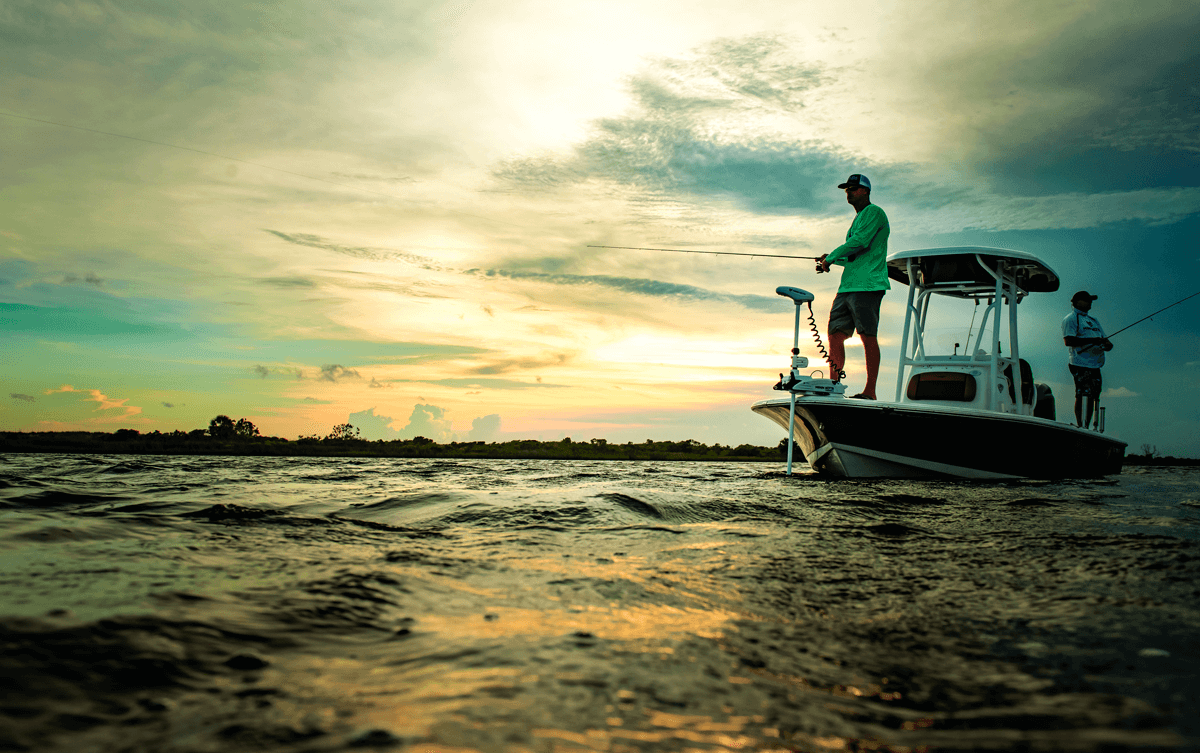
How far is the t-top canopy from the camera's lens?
953 cm

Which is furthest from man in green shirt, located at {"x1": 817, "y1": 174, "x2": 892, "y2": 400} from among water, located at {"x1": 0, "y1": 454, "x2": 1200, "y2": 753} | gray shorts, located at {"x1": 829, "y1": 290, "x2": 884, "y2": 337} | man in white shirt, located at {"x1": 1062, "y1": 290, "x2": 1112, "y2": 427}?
man in white shirt, located at {"x1": 1062, "y1": 290, "x2": 1112, "y2": 427}

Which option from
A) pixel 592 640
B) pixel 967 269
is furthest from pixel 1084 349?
pixel 592 640

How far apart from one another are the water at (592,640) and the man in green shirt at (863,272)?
4.85 m

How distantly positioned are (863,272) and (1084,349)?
612 cm

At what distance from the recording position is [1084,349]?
37.7ft

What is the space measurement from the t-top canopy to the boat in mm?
17

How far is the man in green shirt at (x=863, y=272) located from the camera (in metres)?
8.45

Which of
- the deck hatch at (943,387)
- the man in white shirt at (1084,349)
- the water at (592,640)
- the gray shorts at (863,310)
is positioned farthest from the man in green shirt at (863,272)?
the man in white shirt at (1084,349)

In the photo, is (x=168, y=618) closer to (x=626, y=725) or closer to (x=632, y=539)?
(x=626, y=725)

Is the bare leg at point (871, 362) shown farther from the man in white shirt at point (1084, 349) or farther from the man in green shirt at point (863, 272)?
the man in white shirt at point (1084, 349)

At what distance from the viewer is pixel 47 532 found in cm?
351

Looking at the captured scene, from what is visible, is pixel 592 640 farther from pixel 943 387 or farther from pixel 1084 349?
pixel 1084 349

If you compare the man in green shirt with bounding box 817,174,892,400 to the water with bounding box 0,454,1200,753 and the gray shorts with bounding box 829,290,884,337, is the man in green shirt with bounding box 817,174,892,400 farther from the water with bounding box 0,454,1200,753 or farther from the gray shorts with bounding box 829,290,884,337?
the water with bounding box 0,454,1200,753

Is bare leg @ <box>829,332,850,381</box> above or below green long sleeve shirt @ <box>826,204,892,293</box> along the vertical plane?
below
